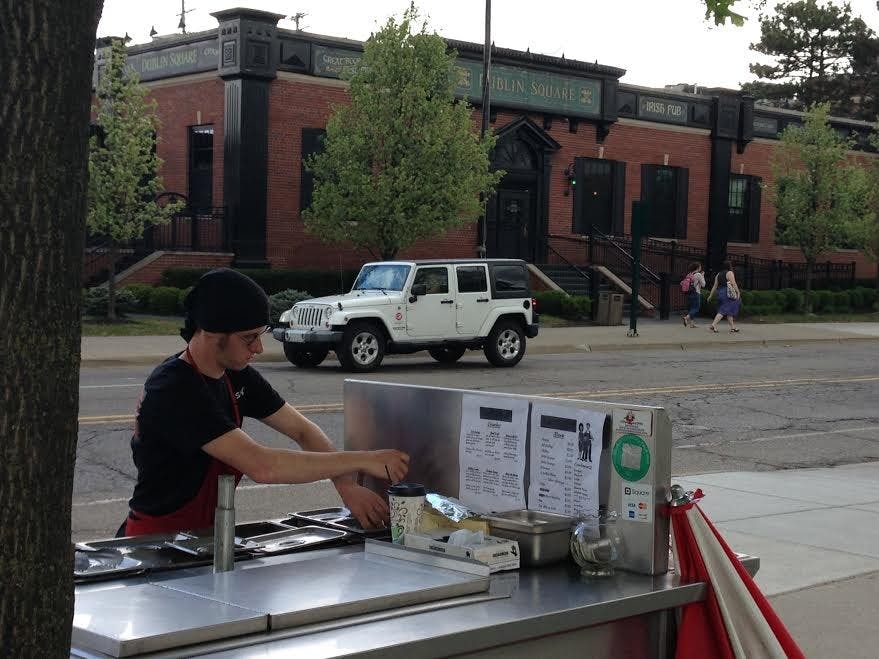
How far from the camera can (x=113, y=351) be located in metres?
20.9

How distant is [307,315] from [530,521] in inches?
636

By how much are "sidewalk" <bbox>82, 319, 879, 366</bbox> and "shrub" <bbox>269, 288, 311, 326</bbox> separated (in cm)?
102

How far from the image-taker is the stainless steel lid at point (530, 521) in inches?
142

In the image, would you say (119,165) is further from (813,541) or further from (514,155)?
(813,541)

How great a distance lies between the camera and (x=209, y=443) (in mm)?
3934

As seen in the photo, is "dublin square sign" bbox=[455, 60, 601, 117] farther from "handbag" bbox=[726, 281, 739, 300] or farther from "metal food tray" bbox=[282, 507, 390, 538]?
"metal food tray" bbox=[282, 507, 390, 538]

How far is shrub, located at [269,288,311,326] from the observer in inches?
1045

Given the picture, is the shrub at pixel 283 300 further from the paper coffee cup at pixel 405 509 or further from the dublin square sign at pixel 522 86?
the paper coffee cup at pixel 405 509

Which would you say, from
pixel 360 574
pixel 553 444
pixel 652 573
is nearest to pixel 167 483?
pixel 360 574

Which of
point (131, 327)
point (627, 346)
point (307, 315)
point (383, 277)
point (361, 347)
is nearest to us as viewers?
point (361, 347)

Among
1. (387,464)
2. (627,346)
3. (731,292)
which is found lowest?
(627,346)

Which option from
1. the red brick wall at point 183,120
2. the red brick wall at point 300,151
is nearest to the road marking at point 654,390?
the red brick wall at point 300,151

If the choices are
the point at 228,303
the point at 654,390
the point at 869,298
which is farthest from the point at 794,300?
the point at 228,303

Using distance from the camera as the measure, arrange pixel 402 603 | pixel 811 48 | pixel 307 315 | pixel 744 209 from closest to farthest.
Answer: pixel 402 603, pixel 307 315, pixel 744 209, pixel 811 48
